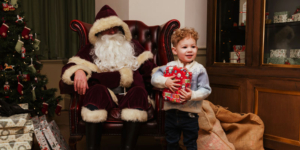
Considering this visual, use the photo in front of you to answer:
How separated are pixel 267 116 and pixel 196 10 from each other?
67.7 inches

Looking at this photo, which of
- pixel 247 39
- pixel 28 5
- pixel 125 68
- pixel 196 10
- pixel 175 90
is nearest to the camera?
pixel 175 90

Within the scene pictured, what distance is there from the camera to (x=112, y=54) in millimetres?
2258

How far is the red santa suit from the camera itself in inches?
72.8

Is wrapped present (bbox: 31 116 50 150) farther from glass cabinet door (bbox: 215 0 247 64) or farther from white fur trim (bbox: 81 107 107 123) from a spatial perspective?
glass cabinet door (bbox: 215 0 247 64)

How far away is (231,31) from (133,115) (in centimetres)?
176

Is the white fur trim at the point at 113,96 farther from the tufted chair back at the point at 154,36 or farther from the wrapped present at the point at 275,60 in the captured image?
the wrapped present at the point at 275,60

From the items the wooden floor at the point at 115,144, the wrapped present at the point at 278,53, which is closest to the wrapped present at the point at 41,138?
the wooden floor at the point at 115,144

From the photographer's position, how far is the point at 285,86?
90.0 inches

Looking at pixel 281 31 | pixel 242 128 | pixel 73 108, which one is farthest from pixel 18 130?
pixel 281 31

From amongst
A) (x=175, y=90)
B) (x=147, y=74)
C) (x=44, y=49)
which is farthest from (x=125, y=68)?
(x=44, y=49)

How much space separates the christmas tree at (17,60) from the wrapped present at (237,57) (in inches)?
94.3

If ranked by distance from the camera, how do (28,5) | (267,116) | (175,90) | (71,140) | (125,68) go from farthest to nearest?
(28,5)
(267,116)
(125,68)
(71,140)
(175,90)

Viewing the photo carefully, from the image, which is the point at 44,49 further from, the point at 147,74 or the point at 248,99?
the point at 248,99

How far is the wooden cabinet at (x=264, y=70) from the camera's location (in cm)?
230
